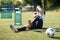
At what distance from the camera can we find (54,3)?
5553cm

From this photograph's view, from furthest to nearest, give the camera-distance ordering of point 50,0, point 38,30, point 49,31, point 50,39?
point 50,0 < point 38,30 < point 49,31 < point 50,39

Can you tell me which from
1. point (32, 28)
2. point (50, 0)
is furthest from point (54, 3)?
point (32, 28)

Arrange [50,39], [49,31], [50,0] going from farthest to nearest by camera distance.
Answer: [50,0], [49,31], [50,39]

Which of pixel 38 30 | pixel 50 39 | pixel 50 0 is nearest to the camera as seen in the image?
pixel 50 39

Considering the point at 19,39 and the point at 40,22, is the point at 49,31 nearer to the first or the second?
the point at 19,39

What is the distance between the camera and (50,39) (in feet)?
31.3

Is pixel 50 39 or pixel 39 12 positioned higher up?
pixel 39 12

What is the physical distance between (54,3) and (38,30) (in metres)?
43.8

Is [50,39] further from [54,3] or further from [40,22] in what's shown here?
[54,3]

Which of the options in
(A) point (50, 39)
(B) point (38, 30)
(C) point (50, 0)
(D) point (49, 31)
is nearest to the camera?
(A) point (50, 39)

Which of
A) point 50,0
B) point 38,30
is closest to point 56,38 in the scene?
point 38,30

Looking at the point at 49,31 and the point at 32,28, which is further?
the point at 32,28

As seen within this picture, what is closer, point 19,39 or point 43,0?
point 19,39

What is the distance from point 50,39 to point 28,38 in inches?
36.8
